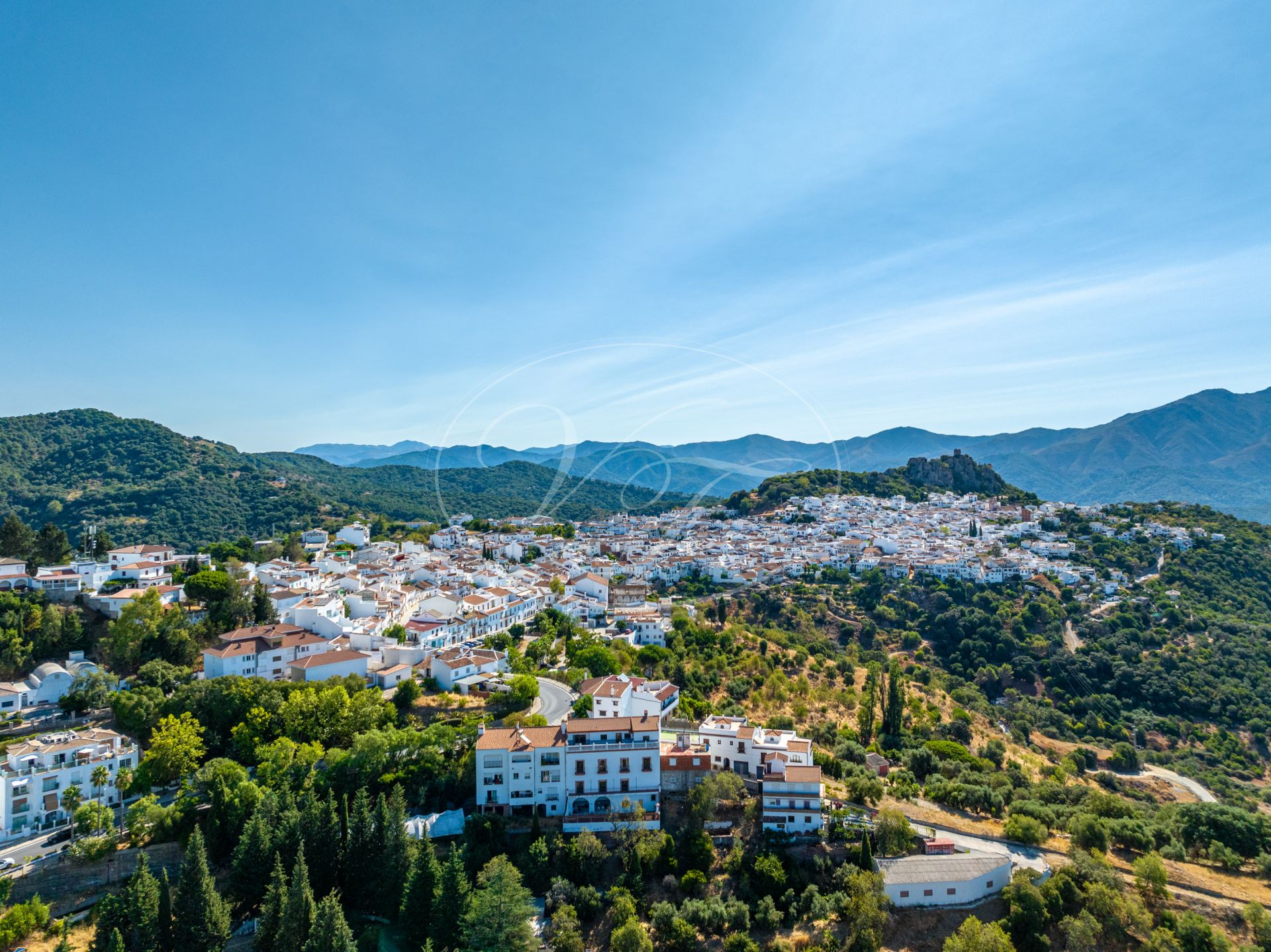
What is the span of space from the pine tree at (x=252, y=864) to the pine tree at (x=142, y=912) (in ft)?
5.53

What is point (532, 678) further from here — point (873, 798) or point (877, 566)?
point (877, 566)

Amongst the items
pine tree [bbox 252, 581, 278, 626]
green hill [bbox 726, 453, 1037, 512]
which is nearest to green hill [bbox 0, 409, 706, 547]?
green hill [bbox 726, 453, 1037, 512]

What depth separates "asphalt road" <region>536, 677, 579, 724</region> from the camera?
21.6 meters

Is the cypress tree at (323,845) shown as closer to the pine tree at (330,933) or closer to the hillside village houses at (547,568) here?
the pine tree at (330,933)

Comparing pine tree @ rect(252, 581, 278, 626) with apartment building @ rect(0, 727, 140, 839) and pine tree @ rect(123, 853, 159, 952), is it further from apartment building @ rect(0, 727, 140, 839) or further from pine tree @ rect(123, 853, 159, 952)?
pine tree @ rect(123, 853, 159, 952)

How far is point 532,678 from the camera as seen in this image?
23.0 m

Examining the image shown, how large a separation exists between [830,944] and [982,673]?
88.8ft

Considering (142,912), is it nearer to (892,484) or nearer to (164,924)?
(164,924)

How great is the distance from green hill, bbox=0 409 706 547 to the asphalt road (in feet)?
141

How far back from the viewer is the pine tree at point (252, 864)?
51.2 ft

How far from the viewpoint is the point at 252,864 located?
15.6 meters

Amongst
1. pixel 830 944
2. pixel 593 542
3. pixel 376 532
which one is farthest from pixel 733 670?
pixel 376 532

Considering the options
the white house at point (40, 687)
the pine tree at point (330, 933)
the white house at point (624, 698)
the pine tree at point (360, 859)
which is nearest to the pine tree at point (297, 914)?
the pine tree at point (330, 933)

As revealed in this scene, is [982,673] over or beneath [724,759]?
beneath
